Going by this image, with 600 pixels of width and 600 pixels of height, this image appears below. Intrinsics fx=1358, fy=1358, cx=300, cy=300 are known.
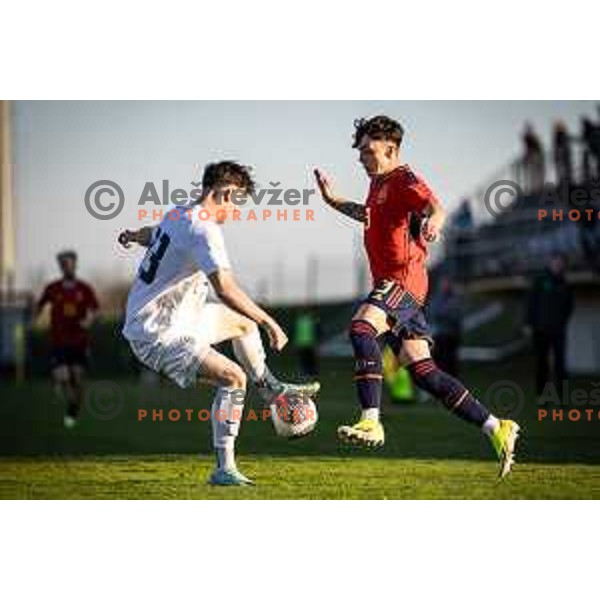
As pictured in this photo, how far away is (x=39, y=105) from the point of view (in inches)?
322

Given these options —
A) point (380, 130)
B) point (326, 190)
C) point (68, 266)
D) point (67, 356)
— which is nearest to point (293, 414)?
point (326, 190)

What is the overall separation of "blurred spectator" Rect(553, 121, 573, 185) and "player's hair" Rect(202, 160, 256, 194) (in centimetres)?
519

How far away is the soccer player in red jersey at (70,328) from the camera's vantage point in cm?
1073

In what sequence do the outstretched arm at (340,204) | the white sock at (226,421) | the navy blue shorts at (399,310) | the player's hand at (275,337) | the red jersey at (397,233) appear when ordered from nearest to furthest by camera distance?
the player's hand at (275,337), the white sock at (226,421), the navy blue shorts at (399,310), the red jersey at (397,233), the outstretched arm at (340,204)

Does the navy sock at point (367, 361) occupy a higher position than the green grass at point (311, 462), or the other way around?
the navy sock at point (367, 361)

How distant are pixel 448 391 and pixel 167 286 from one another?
64.5 inches

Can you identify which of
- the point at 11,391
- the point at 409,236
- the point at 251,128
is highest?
the point at 251,128

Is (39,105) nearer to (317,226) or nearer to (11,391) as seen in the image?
(317,226)

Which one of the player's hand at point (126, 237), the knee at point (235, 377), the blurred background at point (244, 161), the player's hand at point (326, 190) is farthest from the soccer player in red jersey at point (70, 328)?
the knee at point (235, 377)

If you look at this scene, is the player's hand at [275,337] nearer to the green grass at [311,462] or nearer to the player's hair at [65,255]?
the green grass at [311,462]

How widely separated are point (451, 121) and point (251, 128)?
124 cm

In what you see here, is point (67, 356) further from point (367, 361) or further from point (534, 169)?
point (534, 169)

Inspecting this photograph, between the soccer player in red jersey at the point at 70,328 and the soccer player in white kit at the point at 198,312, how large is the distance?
329 centimetres
